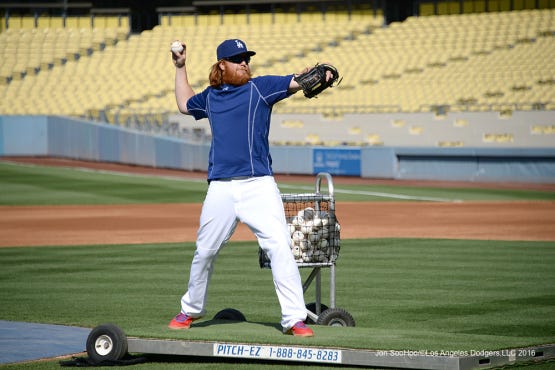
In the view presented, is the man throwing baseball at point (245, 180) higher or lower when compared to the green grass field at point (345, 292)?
higher

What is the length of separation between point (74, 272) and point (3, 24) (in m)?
42.8

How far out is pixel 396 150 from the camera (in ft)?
114

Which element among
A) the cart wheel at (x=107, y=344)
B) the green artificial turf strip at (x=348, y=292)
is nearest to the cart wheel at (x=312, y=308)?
the green artificial turf strip at (x=348, y=292)

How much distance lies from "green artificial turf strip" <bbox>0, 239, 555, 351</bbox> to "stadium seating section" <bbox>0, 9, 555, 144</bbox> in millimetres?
19199

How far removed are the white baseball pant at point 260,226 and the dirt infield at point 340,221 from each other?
10.9 m

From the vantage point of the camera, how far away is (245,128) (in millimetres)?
7938

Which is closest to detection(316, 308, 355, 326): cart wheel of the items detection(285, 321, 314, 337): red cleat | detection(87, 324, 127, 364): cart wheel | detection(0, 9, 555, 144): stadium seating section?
detection(285, 321, 314, 337): red cleat

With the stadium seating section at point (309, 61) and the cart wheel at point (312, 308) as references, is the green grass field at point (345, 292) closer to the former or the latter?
the cart wheel at point (312, 308)

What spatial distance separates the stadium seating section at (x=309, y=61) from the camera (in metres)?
37.8

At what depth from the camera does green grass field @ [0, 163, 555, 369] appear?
25.9 ft

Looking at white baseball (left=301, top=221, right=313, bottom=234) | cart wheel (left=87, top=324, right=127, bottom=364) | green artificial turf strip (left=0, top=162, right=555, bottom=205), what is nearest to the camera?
cart wheel (left=87, top=324, right=127, bottom=364)

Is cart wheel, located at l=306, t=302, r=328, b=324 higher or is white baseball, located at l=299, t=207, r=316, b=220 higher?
white baseball, located at l=299, t=207, r=316, b=220

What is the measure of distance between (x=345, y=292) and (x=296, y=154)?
25.1 meters

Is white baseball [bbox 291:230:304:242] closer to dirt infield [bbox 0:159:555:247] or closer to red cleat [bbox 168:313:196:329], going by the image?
red cleat [bbox 168:313:196:329]
